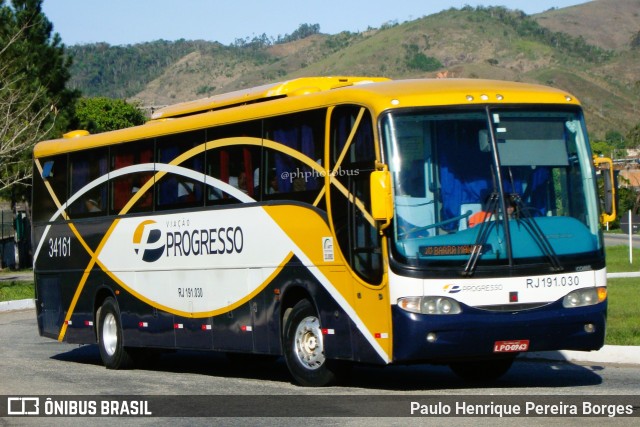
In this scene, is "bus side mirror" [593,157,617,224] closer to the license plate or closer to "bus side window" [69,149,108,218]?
the license plate

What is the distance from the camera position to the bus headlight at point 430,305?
42.6 ft

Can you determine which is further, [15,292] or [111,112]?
[111,112]

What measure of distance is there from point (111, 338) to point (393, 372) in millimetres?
Answer: 4907

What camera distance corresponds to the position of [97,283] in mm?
19781

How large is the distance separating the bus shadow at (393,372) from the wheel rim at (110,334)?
63 cm

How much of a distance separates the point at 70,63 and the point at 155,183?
4424cm

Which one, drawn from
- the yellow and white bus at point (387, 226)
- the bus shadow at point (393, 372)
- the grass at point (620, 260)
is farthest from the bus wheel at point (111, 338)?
the grass at point (620, 260)

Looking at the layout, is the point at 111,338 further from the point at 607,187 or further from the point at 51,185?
the point at 607,187

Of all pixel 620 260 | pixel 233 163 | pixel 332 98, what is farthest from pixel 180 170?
pixel 620 260

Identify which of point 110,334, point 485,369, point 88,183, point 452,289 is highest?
point 88,183

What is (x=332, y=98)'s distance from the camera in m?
14.4

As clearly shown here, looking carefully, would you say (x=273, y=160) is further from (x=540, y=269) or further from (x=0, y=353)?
(x=0, y=353)

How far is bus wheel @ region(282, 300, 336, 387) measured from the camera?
14.6 meters

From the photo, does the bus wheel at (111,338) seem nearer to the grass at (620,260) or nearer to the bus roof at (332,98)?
the bus roof at (332,98)
